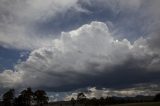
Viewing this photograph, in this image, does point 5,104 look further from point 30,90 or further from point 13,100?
point 30,90

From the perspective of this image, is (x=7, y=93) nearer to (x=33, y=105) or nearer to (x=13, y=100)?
(x=13, y=100)

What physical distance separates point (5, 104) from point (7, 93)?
7.54 metres

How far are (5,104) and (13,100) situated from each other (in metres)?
7.56

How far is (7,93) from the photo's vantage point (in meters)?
199

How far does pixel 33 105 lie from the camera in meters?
199

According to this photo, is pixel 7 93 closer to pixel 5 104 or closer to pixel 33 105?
pixel 5 104

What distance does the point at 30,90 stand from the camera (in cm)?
19875

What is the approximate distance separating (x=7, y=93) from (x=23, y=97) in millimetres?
13963

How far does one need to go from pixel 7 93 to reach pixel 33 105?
774 inches

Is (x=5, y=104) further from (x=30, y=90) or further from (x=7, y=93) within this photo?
(x=30, y=90)

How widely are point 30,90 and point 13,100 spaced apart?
1299 centimetres

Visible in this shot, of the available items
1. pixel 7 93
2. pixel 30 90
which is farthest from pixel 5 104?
pixel 30 90

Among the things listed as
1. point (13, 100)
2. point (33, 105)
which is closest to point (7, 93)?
point (13, 100)

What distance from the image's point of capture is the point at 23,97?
633ft
